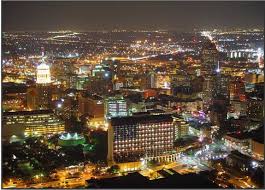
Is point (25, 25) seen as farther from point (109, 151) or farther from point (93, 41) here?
point (109, 151)

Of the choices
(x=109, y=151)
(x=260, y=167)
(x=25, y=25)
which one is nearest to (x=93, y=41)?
(x=25, y=25)

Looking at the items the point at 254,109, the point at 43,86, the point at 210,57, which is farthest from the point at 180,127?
the point at 43,86

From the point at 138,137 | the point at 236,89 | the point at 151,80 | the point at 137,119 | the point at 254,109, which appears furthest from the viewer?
the point at 151,80

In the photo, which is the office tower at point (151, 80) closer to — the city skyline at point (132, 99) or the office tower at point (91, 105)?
the city skyline at point (132, 99)

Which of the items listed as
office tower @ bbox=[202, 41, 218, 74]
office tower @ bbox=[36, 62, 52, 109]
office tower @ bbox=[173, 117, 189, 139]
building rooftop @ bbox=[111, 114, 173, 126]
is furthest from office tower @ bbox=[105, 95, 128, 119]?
office tower @ bbox=[202, 41, 218, 74]

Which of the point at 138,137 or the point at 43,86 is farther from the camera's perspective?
the point at 43,86

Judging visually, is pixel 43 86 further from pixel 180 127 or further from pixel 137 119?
pixel 180 127

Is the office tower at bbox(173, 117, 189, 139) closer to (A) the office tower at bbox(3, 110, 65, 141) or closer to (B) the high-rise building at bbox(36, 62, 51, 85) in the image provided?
(A) the office tower at bbox(3, 110, 65, 141)

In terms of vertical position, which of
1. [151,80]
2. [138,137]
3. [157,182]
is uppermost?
[151,80]
